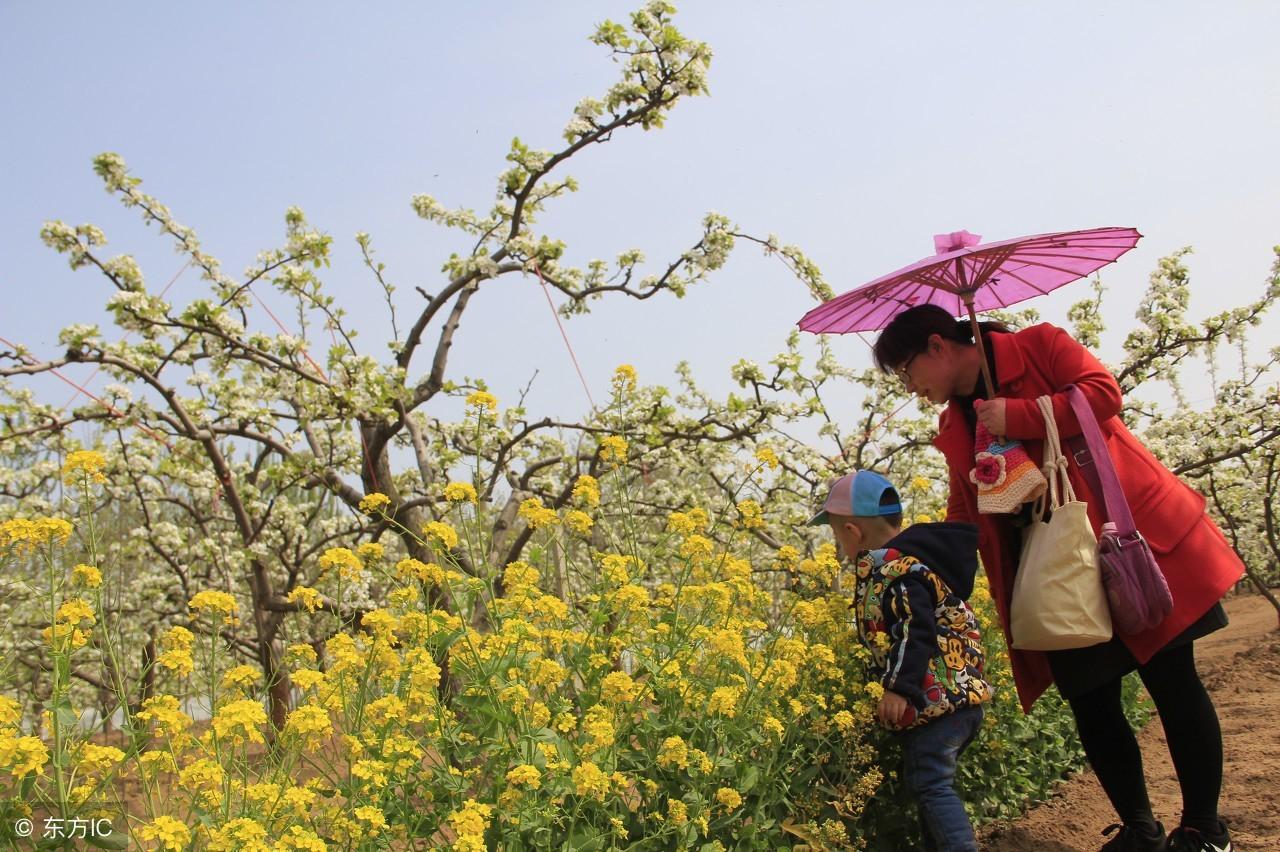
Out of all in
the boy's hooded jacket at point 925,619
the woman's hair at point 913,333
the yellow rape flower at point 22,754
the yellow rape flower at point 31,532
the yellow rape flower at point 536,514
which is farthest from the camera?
the woman's hair at point 913,333

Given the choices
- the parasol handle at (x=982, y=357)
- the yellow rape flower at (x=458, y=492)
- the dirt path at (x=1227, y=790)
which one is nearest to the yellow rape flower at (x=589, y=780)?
the yellow rape flower at (x=458, y=492)

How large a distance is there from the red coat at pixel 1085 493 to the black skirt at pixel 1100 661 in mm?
60

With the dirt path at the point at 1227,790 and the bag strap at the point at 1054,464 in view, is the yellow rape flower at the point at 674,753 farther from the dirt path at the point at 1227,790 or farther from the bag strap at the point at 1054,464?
the dirt path at the point at 1227,790

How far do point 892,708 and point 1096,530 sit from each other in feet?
2.38

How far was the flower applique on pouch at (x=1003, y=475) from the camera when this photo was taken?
105 inches

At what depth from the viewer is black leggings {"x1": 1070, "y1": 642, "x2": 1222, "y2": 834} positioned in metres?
2.52

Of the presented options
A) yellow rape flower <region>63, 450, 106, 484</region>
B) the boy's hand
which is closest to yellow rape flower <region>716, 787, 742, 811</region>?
the boy's hand

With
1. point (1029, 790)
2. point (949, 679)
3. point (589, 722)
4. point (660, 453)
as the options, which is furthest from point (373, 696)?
point (660, 453)

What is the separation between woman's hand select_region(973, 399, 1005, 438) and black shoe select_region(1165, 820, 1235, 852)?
1127 mm

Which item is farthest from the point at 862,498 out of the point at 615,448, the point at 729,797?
the point at 729,797

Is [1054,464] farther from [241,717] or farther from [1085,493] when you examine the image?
[241,717]

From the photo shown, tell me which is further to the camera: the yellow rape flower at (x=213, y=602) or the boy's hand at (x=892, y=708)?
the boy's hand at (x=892, y=708)

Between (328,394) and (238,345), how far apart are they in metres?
0.54

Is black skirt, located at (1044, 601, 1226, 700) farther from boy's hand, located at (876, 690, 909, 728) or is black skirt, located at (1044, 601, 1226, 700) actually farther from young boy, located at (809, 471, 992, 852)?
boy's hand, located at (876, 690, 909, 728)
